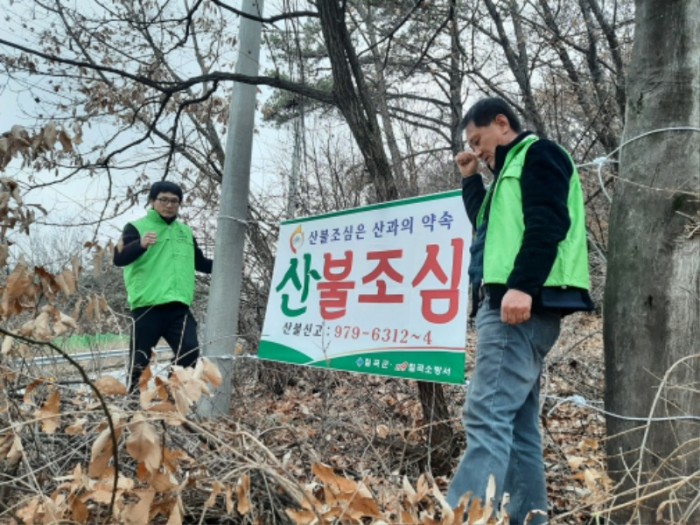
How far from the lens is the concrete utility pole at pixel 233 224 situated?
440cm

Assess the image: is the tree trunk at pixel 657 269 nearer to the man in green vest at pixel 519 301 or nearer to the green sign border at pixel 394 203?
the man in green vest at pixel 519 301

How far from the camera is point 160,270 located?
13.3 ft

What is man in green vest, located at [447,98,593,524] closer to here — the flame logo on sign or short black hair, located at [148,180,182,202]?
the flame logo on sign

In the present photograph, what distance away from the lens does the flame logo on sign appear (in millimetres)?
3973

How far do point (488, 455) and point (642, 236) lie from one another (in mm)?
1048

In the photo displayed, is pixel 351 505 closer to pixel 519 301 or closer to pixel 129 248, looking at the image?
pixel 519 301

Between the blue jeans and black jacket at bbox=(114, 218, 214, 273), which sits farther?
black jacket at bbox=(114, 218, 214, 273)

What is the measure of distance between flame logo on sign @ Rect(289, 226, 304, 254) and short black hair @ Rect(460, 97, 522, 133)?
5.69 feet

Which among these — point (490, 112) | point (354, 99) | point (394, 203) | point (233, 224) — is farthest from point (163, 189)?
point (490, 112)

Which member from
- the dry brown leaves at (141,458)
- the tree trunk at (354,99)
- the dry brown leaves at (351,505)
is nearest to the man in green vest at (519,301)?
the dry brown leaves at (351,505)

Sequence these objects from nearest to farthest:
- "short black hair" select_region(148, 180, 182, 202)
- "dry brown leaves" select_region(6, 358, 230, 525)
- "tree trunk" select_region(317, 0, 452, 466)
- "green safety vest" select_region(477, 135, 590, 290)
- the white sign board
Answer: "dry brown leaves" select_region(6, 358, 230, 525) → "green safety vest" select_region(477, 135, 590, 290) → the white sign board → "tree trunk" select_region(317, 0, 452, 466) → "short black hair" select_region(148, 180, 182, 202)

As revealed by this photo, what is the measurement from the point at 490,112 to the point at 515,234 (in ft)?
1.91

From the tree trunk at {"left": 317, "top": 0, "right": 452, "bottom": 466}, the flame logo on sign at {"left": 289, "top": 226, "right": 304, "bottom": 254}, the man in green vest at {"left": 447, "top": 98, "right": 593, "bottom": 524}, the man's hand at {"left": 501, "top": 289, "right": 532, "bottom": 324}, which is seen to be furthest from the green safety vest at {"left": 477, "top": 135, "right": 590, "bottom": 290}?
the flame logo on sign at {"left": 289, "top": 226, "right": 304, "bottom": 254}

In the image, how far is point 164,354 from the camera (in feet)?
17.8
